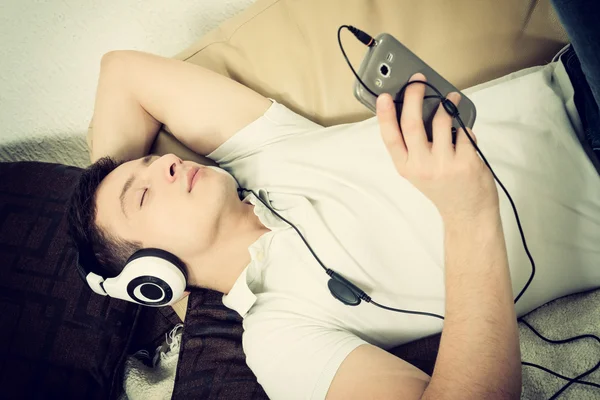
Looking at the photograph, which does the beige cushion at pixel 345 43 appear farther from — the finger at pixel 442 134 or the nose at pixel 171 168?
the finger at pixel 442 134

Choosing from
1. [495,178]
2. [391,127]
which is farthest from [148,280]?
[495,178]

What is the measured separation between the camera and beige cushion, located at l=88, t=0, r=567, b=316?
0.97 meters

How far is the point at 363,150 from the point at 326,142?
93 mm

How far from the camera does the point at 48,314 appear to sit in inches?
37.5

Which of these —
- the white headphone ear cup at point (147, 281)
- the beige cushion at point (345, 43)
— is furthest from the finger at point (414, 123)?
the white headphone ear cup at point (147, 281)

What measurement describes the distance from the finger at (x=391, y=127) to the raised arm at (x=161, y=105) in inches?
20.6

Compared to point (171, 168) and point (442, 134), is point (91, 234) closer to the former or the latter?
point (171, 168)

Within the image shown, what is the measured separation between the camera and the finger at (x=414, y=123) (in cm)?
57

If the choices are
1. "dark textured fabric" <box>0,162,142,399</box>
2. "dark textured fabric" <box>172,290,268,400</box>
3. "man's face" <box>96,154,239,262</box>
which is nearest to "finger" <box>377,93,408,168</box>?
"man's face" <box>96,154,239,262</box>

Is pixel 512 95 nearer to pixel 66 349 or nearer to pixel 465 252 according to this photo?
pixel 465 252

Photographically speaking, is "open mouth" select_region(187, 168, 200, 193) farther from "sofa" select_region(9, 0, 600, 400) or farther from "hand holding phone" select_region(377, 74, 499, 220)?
"hand holding phone" select_region(377, 74, 499, 220)

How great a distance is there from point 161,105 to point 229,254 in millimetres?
429

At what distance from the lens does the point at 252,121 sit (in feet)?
3.43

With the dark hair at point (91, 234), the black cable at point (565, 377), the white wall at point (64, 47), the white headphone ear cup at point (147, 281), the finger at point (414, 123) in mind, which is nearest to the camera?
the finger at point (414, 123)
